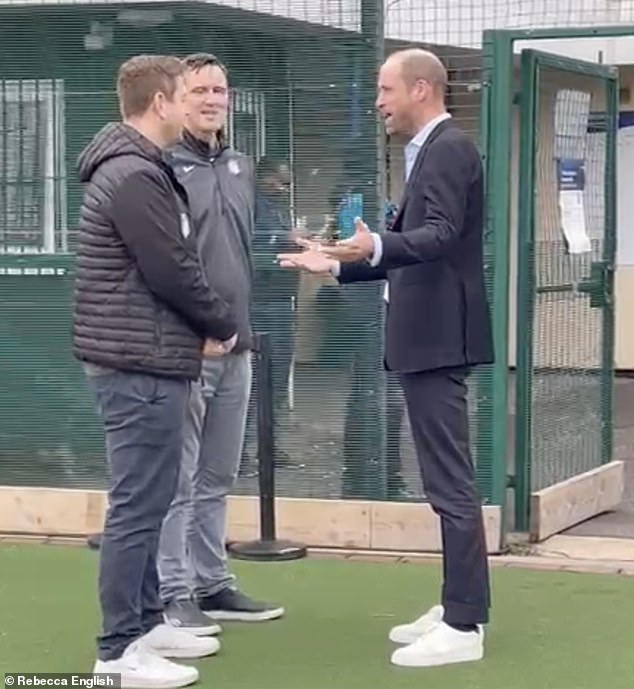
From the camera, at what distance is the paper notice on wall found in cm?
777

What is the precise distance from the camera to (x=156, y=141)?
5.20 m

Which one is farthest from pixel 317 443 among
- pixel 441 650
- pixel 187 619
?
pixel 441 650

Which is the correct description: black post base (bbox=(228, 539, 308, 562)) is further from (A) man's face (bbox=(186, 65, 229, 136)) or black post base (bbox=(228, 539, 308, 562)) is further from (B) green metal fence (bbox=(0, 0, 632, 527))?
(A) man's face (bbox=(186, 65, 229, 136))

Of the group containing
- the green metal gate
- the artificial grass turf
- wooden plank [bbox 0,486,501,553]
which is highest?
the green metal gate

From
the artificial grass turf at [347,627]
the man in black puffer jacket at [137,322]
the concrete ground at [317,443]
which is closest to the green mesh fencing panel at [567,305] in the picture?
the concrete ground at [317,443]

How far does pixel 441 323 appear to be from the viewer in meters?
5.48

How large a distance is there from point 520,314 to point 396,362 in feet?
6.73

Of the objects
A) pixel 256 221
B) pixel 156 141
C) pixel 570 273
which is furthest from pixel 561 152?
pixel 156 141

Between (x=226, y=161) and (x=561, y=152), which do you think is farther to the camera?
(x=561, y=152)

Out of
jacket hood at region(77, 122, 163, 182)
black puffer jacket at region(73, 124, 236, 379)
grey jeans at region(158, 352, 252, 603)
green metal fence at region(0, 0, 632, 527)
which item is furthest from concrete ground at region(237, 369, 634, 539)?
jacket hood at region(77, 122, 163, 182)

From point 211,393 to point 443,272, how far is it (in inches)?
40.4

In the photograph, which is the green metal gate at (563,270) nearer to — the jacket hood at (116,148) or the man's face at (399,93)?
the man's face at (399,93)

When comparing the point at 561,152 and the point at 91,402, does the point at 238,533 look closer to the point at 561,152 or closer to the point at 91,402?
the point at 91,402

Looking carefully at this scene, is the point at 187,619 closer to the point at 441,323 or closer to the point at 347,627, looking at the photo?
the point at 347,627
